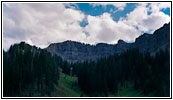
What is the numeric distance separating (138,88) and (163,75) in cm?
1506

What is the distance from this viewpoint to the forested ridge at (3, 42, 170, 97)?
8256cm

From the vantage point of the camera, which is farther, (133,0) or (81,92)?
(81,92)

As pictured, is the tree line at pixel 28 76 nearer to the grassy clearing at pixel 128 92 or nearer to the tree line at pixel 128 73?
the tree line at pixel 128 73

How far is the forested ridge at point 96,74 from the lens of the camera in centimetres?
8256

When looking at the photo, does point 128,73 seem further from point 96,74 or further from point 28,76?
point 28,76

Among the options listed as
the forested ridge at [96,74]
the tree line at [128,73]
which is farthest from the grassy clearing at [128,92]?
the tree line at [128,73]

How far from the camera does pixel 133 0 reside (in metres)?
38.3

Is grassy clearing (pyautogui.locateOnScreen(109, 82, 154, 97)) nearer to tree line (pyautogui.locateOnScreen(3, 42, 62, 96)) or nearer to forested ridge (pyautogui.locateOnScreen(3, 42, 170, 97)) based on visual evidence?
forested ridge (pyautogui.locateOnScreen(3, 42, 170, 97))

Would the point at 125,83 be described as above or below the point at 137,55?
below

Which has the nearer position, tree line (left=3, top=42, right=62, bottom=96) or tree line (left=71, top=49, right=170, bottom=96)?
tree line (left=3, top=42, right=62, bottom=96)

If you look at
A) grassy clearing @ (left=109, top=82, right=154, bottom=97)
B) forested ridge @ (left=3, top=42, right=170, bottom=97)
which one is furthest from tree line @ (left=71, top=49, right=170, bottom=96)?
grassy clearing @ (left=109, top=82, right=154, bottom=97)

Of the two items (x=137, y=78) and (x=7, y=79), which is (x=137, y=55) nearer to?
(x=137, y=78)

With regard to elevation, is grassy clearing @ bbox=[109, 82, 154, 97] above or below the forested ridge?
below

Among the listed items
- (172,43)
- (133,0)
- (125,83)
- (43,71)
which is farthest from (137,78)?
(133,0)
